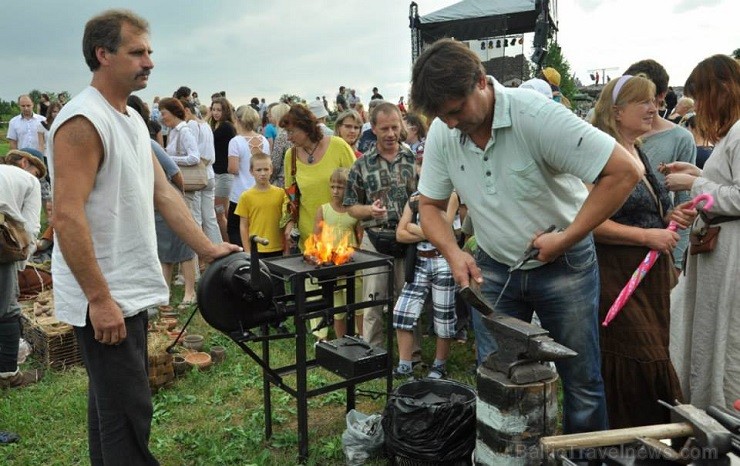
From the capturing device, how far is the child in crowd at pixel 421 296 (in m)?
4.66

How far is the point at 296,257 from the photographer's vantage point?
384 centimetres

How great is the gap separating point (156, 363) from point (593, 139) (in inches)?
144

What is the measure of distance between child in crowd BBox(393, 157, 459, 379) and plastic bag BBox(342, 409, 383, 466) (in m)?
1.20

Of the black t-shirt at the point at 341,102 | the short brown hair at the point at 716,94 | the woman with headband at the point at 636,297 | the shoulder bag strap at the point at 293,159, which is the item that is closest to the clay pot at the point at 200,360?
the shoulder bag strap at the point at 293,159

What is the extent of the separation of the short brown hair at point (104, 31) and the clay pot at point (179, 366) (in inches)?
116

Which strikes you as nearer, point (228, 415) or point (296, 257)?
point (296, 257)

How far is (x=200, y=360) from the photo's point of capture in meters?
5.15

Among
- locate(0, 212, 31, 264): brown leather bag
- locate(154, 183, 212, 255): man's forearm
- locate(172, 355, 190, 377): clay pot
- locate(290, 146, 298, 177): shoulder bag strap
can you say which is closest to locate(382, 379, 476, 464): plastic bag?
locate(154, 183, 212, 255): man's forearm

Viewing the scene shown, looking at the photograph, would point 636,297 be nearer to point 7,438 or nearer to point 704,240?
point 704,240

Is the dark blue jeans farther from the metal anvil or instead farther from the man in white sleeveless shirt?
the metal anvil

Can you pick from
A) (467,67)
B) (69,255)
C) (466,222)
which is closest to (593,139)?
(467,67)

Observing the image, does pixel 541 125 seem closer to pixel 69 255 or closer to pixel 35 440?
pixel 69 255

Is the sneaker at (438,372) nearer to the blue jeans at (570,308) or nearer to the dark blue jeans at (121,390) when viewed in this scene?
the blue jeans at (570,308)

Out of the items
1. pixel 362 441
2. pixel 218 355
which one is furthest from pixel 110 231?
pixel 218 355
